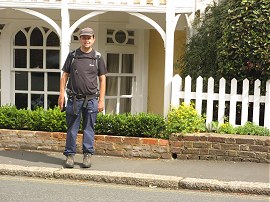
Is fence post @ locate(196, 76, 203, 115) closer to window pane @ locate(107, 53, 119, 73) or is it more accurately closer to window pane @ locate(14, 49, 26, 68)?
window pane @ locate(107, 53, 119, 73)

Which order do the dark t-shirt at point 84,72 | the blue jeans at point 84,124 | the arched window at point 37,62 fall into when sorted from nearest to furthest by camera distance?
the dark t-shirt at point 84,72 → the blue jeans at point 84,124 → the arched window at point 37,62

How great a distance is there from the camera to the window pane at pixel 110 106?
11438 mm

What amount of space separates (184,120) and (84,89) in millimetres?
1885

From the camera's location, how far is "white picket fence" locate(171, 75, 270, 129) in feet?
27.5

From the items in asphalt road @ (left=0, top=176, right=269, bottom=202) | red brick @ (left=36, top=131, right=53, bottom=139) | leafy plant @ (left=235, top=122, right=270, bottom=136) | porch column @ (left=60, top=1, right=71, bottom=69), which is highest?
porch column @ (left=60, top=1, right=71, bottom=69)

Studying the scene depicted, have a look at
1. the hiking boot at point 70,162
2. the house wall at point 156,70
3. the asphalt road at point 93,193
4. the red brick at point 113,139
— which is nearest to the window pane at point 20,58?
the house wall at point 156,70

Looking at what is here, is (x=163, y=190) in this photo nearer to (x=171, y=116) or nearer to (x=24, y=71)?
(x=171, y=116)

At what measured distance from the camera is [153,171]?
734 cm

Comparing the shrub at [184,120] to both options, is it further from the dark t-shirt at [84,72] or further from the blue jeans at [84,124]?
the dark t-shirt at [84,72]

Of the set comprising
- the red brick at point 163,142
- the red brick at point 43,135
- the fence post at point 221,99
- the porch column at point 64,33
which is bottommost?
the red brick at point 163,142

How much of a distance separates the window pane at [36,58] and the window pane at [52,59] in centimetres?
15

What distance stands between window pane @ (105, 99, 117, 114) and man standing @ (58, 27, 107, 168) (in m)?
3.91

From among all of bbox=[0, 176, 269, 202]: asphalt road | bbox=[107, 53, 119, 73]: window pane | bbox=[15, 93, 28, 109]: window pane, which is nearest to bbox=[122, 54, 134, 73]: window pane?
bbox=[107, 53, 119, 73]: window pane

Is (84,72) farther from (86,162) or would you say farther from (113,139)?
(113,139)
